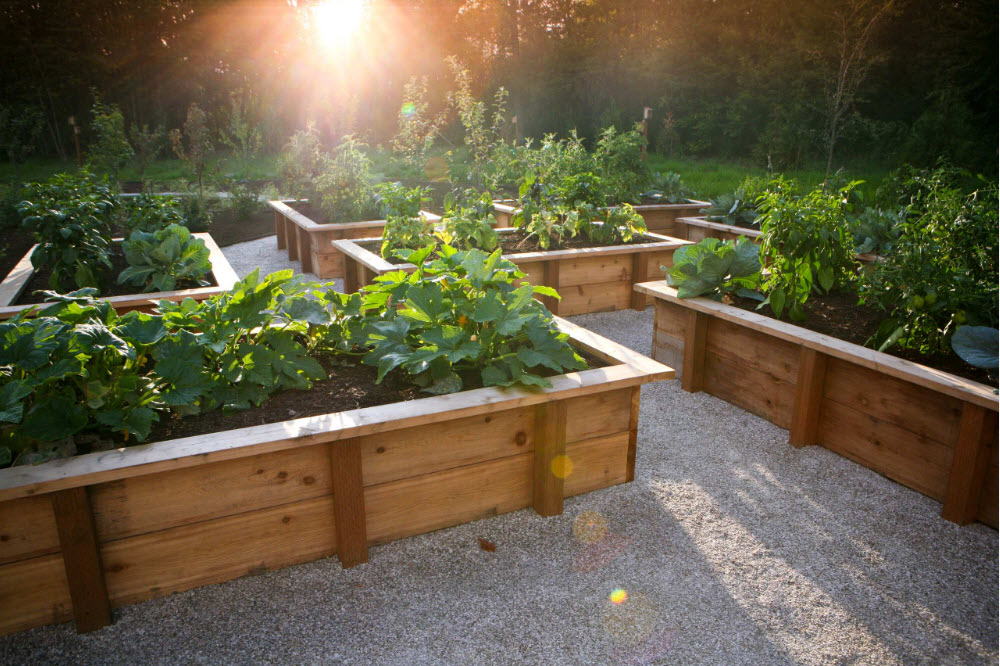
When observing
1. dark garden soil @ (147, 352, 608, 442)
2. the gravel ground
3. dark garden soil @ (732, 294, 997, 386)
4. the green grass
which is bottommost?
the gravel ground

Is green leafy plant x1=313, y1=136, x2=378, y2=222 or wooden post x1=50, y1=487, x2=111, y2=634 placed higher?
green leafy plant x1=313, y1=136, x2=378, y2=222

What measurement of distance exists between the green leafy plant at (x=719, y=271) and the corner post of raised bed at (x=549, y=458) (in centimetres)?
152

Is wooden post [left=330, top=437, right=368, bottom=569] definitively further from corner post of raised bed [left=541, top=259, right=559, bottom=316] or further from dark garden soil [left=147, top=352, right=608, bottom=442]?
corner post of raised bed [left=541, top=259, right=559, bottom=316]

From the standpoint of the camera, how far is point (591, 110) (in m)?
18.8

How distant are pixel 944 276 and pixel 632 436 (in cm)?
141

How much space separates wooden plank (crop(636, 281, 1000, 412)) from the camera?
2.32m

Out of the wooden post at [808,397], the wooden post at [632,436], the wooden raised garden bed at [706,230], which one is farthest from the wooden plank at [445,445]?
the wooden raised garden bed at [706,230]

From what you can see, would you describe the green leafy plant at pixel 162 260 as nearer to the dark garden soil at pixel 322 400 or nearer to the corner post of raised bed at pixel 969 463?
the dark garden soil at pixel 322 400

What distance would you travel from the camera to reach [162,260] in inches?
152

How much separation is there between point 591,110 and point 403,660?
18542 millimetres

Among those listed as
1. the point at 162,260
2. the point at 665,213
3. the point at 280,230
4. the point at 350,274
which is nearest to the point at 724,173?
the point at 665,213

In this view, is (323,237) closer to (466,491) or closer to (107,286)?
(107,286)

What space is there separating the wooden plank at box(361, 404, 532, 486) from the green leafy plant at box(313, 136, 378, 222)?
15.0ft

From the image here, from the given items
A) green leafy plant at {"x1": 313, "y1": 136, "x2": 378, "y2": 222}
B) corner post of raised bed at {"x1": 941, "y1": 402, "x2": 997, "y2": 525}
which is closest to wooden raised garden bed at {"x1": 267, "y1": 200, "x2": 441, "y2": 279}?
green leafy plant at {"x1": 313, "y1": 136, "x2": 378, "y2": 222}
